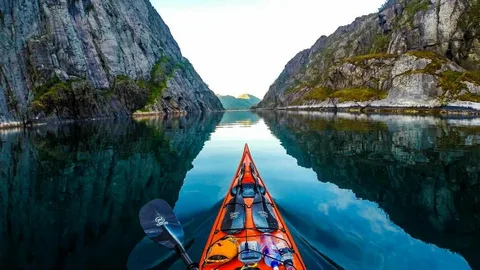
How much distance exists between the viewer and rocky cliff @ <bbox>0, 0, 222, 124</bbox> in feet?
268

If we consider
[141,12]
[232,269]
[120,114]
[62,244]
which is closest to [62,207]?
[62,244]

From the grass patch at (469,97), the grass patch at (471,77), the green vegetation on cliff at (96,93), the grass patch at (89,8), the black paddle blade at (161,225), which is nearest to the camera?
the black paddle blade at (161,225)

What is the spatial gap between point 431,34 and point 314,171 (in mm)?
132574

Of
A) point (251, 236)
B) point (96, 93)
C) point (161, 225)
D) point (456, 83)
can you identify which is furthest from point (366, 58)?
point (161, 225)

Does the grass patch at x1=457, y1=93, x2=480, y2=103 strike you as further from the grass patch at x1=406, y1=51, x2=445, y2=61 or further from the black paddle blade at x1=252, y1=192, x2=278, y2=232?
the black paddle blade at x1=252, y1=192, x2=278, y2=232

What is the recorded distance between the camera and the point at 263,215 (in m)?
11.1

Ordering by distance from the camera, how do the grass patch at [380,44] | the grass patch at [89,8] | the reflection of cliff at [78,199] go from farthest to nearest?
1. the grass patch at [380,44]
2. the grass patch at [89,8]
3. the reflection of cliff at [78,199]

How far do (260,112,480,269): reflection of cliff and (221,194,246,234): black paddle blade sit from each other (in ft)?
25.3

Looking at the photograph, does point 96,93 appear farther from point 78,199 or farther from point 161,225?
point 161,225

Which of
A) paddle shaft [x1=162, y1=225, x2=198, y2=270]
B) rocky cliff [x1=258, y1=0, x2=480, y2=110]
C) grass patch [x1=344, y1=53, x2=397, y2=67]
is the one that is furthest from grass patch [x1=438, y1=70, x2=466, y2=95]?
paddle shaft [x1=162, y1=225, x2=198, y2=270]

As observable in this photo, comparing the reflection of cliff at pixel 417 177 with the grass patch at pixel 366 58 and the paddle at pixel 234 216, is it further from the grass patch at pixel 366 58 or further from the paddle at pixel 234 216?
the grass patch at pixel 366 58

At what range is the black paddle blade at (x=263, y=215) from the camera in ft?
33.1

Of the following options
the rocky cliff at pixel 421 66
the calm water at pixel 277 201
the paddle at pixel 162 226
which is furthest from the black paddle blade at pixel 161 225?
the rocky cliff at pixel 421 66

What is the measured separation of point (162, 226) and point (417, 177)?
18.6 metres
